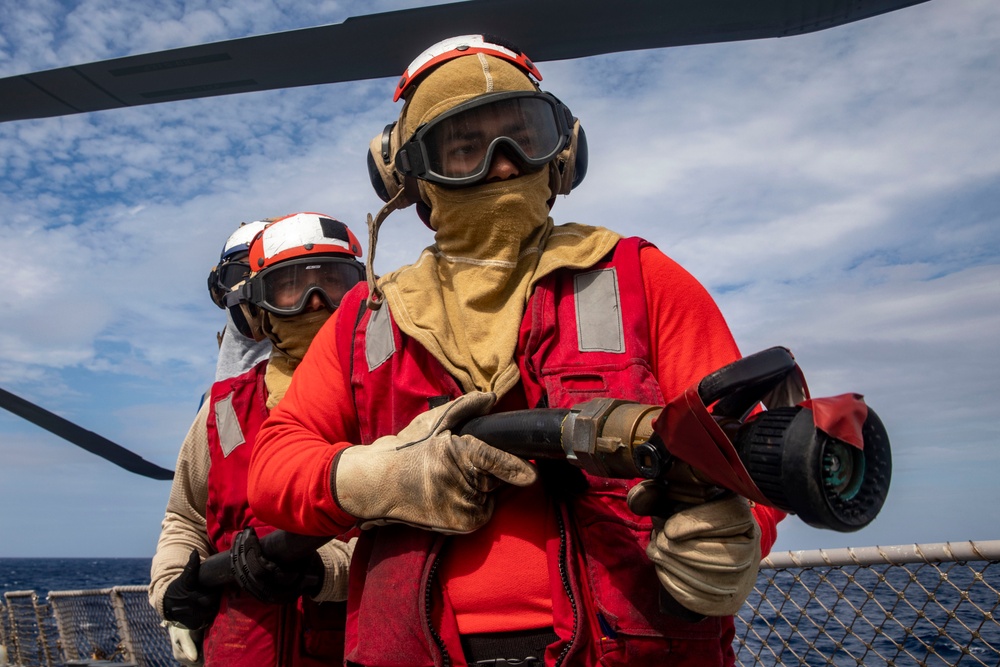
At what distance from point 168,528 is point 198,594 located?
1.83 ft

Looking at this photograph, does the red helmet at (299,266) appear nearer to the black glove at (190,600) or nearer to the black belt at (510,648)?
the black glove at (190,600)

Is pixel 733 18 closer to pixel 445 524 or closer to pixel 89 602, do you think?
pixel 445 524

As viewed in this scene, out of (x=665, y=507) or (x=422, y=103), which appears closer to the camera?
(x=665, y=507)

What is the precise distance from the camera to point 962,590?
9.37 feet

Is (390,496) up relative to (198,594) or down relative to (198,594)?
up

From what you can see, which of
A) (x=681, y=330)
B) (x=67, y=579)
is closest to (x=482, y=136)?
(x=681, y=330)

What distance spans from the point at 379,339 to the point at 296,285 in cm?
196

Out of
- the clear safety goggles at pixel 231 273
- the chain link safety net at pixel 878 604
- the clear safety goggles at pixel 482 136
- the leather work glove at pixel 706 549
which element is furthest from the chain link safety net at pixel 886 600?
the clear safety goggles at pixel 231 273

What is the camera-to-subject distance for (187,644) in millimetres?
3748

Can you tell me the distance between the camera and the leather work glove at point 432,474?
168 cm

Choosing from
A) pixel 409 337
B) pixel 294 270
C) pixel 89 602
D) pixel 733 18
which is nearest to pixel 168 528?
pixel 294 270

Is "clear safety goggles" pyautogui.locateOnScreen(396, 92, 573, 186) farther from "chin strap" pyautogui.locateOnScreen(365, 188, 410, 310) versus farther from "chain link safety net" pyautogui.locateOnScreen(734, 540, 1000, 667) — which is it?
"chain link safety net" pyautogui.locateOnScreen(734, 540, 1000, 667)

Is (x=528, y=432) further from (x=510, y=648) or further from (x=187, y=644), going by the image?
(x=187, y=644)

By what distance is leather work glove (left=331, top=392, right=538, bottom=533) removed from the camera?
168 centimetres
